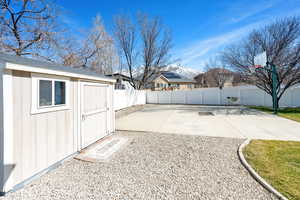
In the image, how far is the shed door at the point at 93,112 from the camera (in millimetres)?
3895

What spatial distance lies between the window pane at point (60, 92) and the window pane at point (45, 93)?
16 cm

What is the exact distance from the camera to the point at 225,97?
16469 millimetres

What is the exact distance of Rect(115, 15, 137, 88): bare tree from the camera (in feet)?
52.4

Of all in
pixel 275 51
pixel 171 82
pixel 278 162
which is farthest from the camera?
pixel 171 82

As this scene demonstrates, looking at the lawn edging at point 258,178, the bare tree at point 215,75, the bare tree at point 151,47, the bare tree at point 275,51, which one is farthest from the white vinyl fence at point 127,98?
the bare tree at point 215,75

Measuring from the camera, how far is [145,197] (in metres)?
2.14

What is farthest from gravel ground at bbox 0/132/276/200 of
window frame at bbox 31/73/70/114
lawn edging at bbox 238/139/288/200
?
window frame at bbox 31/73/70/114

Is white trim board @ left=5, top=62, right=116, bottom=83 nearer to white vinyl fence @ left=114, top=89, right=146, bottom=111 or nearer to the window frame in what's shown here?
the window frame

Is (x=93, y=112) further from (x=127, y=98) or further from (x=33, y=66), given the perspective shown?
(x=127, y=98)

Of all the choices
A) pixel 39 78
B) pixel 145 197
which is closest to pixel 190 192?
pixel 145 197

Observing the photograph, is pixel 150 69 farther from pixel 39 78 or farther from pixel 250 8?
pixel 39 78

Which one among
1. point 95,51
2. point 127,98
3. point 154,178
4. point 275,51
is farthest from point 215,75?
point 154,178

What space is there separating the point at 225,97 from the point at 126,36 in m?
14.2

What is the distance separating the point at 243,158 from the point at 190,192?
6.48 feet
